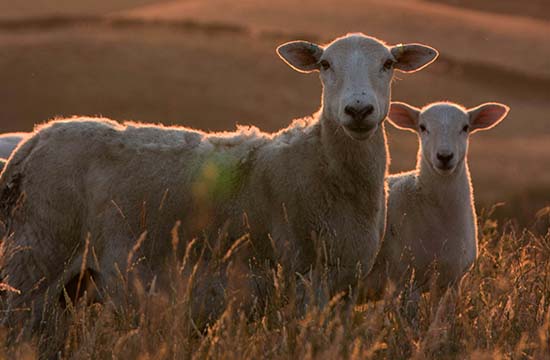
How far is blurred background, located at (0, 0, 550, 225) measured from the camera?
114 feet

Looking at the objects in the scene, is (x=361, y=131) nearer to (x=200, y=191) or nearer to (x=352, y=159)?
(x=352, y=159)

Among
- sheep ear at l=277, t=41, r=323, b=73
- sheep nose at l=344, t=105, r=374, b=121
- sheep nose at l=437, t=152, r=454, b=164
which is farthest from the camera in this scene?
sheep nose at l=437, t=152, r=454, b=164

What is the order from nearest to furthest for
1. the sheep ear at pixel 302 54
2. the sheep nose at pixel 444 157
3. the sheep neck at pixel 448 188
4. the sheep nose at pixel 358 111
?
the sheep nose at pixel 358 111 < the sheep ear at pixel 302 54 < the sheep nose at pixel 444 157 < the sheep neck at pixel 448 188

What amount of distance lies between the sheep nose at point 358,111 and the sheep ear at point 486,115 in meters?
2.67

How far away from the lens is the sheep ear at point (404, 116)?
870 cm

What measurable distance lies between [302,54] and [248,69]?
3613 cm

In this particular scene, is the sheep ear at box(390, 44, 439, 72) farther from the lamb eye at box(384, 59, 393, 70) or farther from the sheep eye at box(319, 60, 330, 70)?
the sheep eye at box(319, 60, 330, 70)

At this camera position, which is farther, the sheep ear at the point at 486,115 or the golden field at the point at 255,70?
the golden field at the point at 255,70

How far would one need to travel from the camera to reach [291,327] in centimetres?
519

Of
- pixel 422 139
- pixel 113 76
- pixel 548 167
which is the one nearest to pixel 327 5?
pixel 113 76

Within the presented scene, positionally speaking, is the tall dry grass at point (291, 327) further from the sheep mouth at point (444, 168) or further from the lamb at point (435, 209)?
the sheep mouth at point (444, 168)

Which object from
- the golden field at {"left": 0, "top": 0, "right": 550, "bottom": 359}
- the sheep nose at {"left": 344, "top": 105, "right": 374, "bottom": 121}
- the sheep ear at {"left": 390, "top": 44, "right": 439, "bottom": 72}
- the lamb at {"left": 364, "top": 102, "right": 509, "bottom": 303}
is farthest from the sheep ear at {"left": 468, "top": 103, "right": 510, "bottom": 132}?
the sheep nose at {"left": 344, "top": 105, "right": 374, "bottom": 121}

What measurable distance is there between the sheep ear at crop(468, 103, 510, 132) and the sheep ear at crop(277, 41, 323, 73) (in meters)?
2.03

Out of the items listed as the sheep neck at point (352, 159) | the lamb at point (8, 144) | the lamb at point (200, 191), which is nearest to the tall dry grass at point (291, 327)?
the lamb at point (200, 191)
